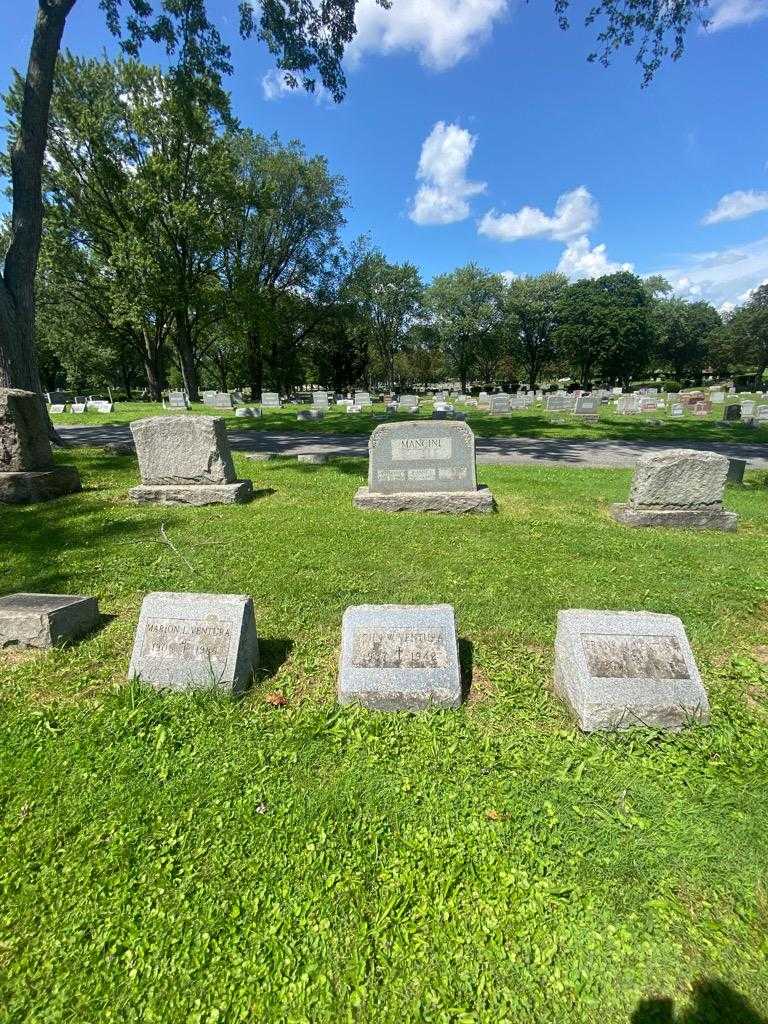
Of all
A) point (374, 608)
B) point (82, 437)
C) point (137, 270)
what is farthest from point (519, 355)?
point (374, 608)

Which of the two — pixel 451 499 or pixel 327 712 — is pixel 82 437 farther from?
pixel 327 712

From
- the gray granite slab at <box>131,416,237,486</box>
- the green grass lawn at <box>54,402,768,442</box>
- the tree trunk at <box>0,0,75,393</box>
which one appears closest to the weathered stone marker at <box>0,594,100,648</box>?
the gray granite slab at <box>131,416,237,486</box>

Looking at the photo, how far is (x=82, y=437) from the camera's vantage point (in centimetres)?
1508

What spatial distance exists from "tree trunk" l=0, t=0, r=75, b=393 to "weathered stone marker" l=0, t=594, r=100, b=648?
6.87 meters

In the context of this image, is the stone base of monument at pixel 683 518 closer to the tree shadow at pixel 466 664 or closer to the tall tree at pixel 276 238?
the tree shadow at pixel 466 664

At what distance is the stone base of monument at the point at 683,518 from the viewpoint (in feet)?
18.6

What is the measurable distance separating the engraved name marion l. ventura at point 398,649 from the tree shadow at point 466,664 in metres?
0.32

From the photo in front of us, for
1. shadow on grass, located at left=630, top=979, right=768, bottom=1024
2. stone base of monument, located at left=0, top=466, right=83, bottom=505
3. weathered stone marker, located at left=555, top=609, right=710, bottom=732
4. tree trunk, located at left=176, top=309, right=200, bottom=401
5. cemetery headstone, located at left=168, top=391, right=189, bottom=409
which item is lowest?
shadow on grass, located at left=630, top=979, right=768, bottom=1024

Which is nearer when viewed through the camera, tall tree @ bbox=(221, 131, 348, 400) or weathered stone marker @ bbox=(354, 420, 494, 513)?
weathered stone marker @ bbox=(354, 420, 494, 513)

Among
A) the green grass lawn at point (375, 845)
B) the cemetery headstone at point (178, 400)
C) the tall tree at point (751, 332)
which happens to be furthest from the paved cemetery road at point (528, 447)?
the tall tree at point (751, 332)

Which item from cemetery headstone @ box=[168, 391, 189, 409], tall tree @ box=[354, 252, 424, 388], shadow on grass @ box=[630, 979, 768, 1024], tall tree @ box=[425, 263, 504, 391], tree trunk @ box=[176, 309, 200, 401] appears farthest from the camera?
tall tree @ box=[425, 263, 504, 391]

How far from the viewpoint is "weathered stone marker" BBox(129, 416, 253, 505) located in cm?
669

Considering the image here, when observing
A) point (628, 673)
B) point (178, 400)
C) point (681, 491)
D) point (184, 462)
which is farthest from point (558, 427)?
point (178, 400)

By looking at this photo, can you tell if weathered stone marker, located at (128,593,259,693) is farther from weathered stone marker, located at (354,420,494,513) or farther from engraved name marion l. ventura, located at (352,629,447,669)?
weathered stone marker, located at (354,420,494,513)
